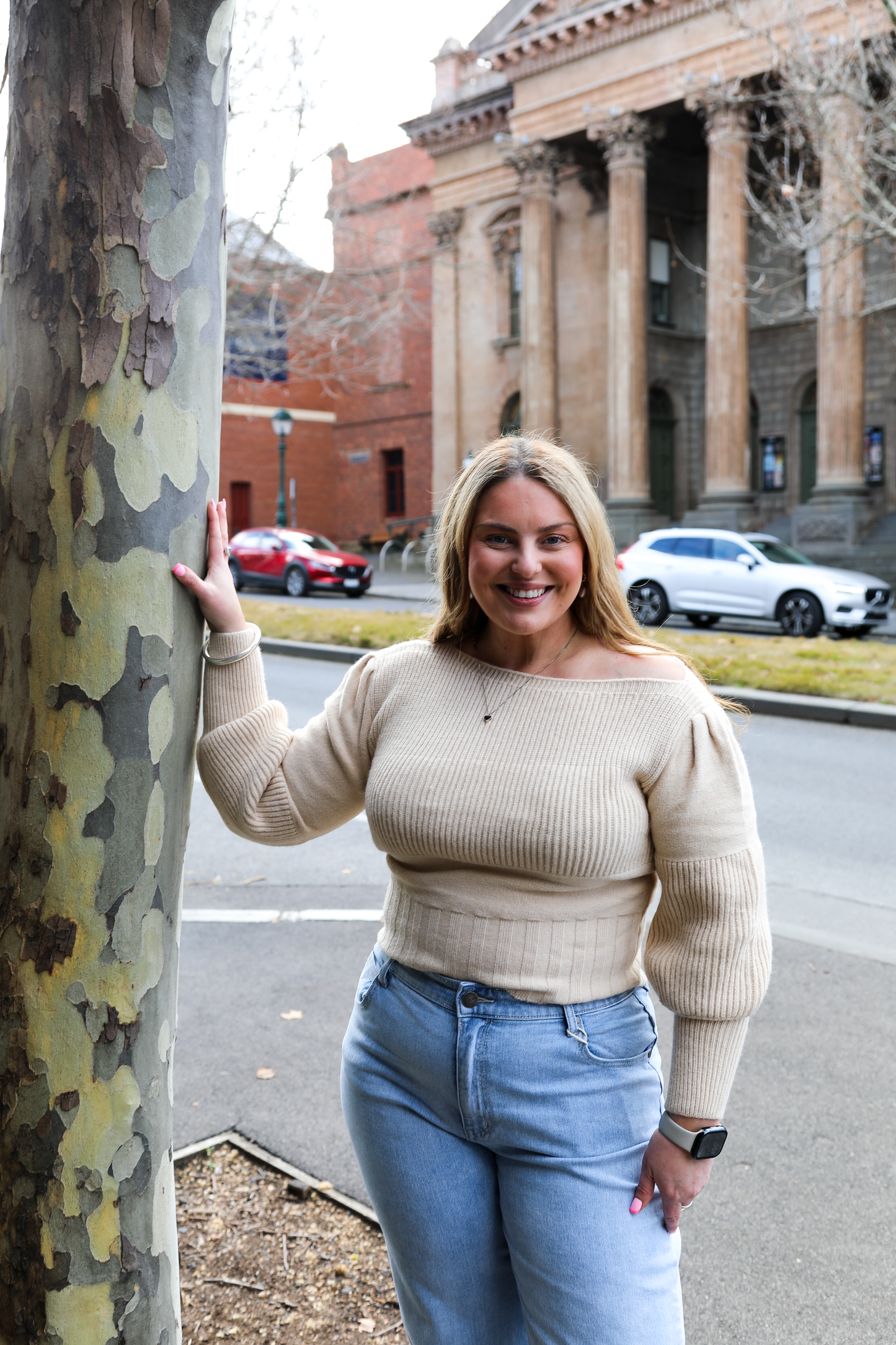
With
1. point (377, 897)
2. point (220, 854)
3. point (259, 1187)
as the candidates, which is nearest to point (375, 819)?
point (259, 1187)

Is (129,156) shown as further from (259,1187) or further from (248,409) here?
(248,409)

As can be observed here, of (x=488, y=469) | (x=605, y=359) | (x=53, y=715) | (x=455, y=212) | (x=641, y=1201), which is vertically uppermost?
(x=455, y=212)

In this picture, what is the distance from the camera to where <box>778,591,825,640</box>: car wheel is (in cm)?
1748

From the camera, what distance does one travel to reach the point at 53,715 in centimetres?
177

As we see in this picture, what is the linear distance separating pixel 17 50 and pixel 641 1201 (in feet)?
6.33

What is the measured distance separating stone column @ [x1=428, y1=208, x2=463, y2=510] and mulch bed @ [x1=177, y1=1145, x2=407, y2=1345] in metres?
32.2

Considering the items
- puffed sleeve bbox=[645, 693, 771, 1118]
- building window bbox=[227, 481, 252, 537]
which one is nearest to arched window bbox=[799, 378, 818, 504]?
building window bbox=[227, 481, 252, 537]

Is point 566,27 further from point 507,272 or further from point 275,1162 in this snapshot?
point 275,1162

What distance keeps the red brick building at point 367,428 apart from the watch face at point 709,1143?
35776 millimetres

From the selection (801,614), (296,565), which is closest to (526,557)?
(801,614)

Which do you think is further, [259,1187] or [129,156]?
[259,1187]

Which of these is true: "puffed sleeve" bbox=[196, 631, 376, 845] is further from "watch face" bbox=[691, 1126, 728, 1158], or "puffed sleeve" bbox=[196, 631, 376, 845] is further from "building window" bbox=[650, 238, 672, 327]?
"building window" bbox=[650, 238, 672, 327]

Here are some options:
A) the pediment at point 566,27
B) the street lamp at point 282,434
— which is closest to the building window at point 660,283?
the pediment at point 566,27

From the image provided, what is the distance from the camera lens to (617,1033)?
1941mm
